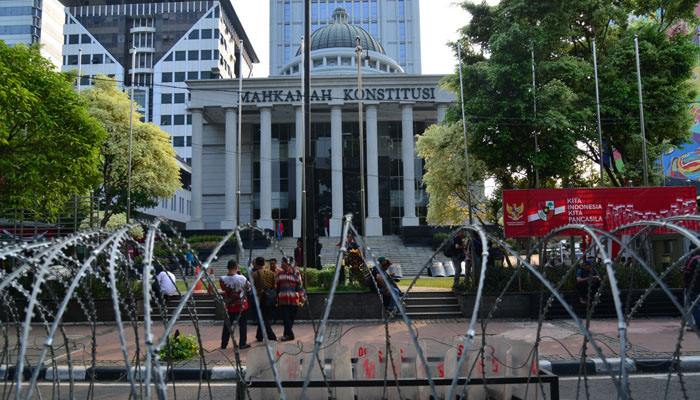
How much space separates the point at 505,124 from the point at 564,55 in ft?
15.1

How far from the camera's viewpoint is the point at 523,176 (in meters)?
25.9

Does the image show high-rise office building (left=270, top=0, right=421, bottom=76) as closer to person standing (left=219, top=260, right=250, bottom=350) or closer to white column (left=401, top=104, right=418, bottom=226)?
white column (left=401, top=104, right=418, bottom=226)

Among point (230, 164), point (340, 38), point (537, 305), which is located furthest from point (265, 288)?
A: point (340, 38)

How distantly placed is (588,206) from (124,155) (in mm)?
26518

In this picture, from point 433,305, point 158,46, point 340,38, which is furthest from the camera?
point 158,46

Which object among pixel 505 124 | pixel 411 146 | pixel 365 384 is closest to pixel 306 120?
pixel 505 124

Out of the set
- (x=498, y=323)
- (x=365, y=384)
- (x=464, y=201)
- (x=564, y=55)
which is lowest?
(x=498, y=323)

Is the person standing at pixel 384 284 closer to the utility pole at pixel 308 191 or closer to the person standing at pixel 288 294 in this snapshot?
the person standing at pixel 288 294

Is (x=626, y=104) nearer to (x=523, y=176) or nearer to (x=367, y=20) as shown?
(x=523, y=176)

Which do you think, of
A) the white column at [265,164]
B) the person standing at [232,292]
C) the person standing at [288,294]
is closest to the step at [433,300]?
the person standing at [288,294]

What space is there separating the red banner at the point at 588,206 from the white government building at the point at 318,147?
2688 cm

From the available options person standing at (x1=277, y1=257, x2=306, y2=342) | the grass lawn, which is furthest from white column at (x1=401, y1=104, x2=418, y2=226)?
person standing at (x1=277, y1=257, x2=306, y2=342)

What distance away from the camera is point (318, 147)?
2012 inches

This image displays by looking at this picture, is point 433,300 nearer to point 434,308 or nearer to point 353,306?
point 434,308
